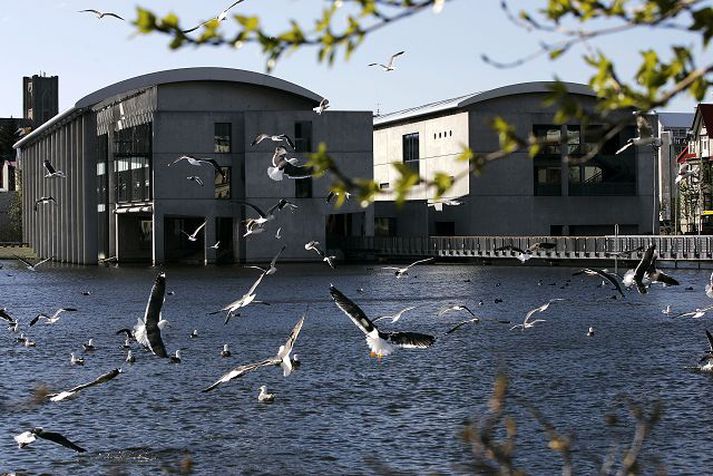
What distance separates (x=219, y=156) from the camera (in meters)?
99.5

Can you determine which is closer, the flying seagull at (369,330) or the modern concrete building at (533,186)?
the flying seagull at (369,330)

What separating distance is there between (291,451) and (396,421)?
Result: 3040 millimetres

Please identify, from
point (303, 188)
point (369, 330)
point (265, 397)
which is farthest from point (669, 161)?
point (369, 330)

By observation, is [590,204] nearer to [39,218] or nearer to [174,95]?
[174,95]

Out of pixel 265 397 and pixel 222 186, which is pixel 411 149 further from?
pixel 265 397

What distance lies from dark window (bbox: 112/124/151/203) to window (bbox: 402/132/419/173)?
25629 millimetres

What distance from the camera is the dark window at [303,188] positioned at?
99500 millimetres

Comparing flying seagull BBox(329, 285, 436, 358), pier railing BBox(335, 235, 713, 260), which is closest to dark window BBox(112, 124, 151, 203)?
pier railing BBox(335, 235, 713, 260)

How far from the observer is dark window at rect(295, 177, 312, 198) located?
99500mm

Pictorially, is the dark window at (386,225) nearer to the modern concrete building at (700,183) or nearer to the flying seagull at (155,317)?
the modern concrete building at (700,183)

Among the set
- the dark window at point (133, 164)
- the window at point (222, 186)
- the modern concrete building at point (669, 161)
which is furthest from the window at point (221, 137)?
the modern concrete building at point (669, 161)

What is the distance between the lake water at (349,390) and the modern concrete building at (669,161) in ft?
300

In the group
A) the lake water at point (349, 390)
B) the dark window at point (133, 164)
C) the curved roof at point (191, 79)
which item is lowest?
the lake water at point (349, 390)

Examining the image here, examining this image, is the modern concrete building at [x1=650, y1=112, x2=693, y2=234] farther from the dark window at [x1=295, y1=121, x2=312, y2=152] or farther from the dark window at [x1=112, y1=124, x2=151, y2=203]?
the dark window at [x1=112, y1=124, x2=151, y2=203]
